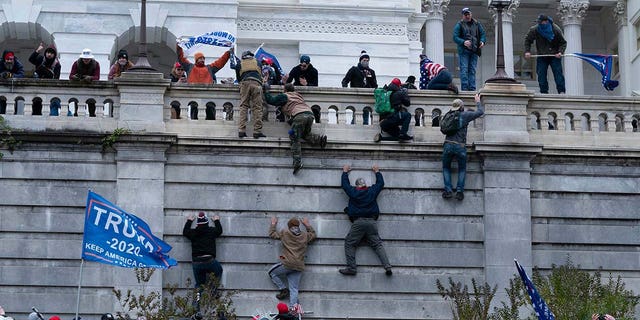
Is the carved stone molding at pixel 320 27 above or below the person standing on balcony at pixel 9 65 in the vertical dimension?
above

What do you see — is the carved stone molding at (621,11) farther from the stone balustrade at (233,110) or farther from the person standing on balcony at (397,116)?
the person standing on balcony at (397,116)

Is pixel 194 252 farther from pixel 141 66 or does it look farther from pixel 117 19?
pixel 117 19

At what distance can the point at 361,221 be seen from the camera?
1484 inches

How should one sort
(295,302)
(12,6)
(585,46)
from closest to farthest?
(295,302) < (12,6) < (585,46)

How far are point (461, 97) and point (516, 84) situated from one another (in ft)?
4.11

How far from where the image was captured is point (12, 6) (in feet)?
167

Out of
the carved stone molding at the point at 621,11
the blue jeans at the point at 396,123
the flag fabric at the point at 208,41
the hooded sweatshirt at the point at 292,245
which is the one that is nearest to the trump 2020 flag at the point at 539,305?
the hooded sweatshirt at the point at 292,245

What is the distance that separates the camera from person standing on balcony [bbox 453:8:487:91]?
138 ft

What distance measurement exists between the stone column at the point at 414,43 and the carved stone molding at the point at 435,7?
35.0ft

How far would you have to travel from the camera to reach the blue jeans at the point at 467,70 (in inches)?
1644

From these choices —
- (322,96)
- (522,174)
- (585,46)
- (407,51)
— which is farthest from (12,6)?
(585,46)

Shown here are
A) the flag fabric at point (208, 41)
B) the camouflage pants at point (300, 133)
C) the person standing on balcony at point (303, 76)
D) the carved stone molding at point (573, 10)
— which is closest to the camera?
the camouflage pants at point (300, 133)

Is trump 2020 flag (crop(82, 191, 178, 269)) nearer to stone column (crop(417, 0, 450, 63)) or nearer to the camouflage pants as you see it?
the camouflage pants

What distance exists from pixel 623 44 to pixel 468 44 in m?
26.3
